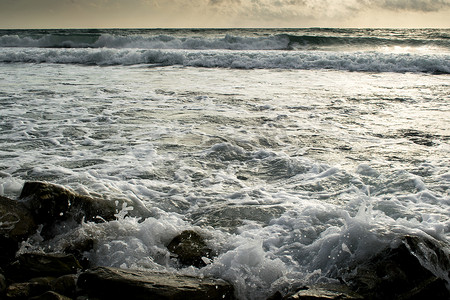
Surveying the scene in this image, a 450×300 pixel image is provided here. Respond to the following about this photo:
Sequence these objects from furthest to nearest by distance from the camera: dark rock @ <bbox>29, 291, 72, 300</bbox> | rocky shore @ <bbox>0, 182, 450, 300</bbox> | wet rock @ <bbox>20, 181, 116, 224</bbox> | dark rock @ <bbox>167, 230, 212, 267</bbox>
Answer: wet rock @ <bbox>20, 181, 116, 224</bbox> < dark rock @ <bbox>167, 230, 212, 267</bbox> < rocky shore @ <bbox>0, 182, 450, 300</bbox> < dark rock @ <bbox>29, 291, 72, 300</bbox>

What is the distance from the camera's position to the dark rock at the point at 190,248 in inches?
107

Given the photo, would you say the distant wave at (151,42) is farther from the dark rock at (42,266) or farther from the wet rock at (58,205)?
the dark rock at (42,266)

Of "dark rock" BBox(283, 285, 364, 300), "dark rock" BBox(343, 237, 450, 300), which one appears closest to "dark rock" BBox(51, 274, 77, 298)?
"dark rock" BBox(283, 285, 364, 300)

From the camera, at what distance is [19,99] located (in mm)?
8211

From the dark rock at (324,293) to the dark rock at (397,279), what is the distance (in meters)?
0.13

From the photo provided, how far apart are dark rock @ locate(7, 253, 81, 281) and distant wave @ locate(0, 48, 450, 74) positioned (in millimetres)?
14621

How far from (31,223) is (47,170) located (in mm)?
1453

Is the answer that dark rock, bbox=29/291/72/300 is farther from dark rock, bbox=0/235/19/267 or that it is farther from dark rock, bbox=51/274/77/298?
dark rock, bbox=0/235/19/267

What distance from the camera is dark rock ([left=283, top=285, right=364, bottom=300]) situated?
2.12 meters

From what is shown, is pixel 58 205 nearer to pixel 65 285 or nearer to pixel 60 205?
pixel 60 205

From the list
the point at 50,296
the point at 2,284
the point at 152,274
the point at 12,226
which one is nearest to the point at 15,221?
the point at 12,226

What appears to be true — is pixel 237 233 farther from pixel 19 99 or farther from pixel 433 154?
pixel 19 99

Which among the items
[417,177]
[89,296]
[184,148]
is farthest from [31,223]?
[417,177]

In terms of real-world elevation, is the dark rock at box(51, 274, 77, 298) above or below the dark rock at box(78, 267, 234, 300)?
below
